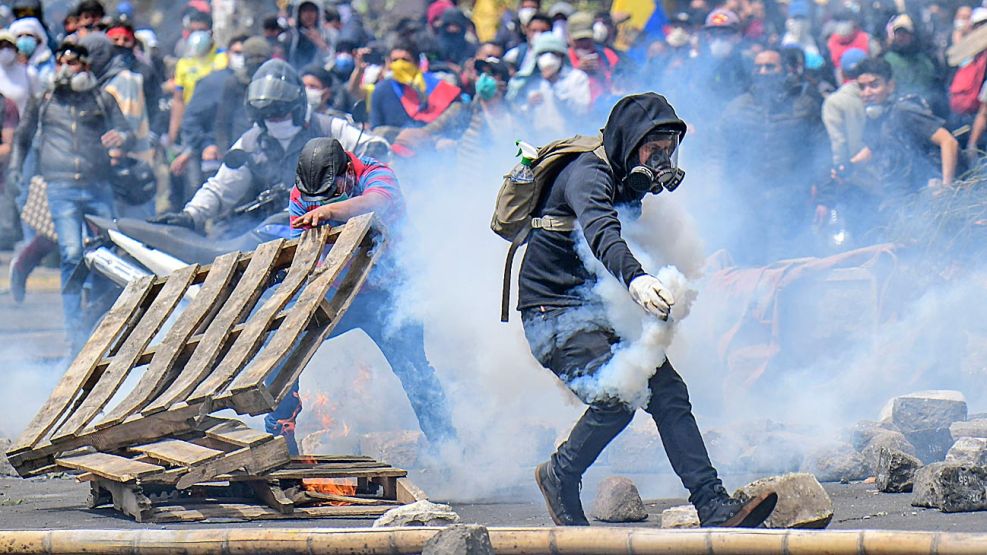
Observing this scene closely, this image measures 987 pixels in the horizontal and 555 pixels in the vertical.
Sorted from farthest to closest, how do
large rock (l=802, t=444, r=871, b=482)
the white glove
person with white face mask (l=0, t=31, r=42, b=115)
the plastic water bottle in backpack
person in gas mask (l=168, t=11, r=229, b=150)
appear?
person in gas mask (l=168, t=11, r=229, b=150) < person with white face mask (l=0, t=31, r=42, b=115) < large rock (l=802, t=444, r=871, b=482) < the plastic water bottle in backpack < the white glove

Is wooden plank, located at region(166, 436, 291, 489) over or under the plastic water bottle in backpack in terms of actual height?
under

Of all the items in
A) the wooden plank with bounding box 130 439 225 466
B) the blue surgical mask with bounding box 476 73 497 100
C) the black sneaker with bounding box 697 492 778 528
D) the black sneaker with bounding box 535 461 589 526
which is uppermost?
the blue surgical mask with bounding box 476 73 497 100

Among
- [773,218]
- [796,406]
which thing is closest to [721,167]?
[773,218]

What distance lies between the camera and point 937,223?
9992 millimetres

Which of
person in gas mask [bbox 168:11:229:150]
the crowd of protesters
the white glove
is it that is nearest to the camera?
the white glove

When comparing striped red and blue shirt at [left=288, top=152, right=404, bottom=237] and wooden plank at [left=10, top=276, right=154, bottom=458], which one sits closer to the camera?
wooden plank at [left=10, top=276, right=154, bottom=458]

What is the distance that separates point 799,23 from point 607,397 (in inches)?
301

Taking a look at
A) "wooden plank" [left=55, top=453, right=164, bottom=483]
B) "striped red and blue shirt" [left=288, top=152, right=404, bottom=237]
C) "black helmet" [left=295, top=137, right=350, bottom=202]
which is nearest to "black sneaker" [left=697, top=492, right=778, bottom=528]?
"wooden plank" [left=55, top=453, right=164, bottom=483]

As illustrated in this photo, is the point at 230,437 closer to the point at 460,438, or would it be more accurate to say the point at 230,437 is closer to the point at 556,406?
the point at 460,438

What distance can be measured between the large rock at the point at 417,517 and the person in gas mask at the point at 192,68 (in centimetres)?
892

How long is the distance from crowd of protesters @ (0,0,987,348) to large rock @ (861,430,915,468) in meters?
2.89

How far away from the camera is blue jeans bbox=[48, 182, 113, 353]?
1164cm

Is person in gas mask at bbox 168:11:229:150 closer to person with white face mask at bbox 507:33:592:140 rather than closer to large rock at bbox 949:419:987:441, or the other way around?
person with white face mask at bbox 507:33:592:140

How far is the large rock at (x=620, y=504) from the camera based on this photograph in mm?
6367
